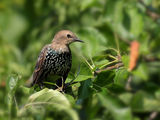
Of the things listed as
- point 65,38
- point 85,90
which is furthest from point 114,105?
point 65,38

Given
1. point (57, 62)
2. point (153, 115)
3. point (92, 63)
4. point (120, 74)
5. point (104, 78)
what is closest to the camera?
point (104, 78)

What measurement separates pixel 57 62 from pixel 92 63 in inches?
40.2

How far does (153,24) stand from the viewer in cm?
578

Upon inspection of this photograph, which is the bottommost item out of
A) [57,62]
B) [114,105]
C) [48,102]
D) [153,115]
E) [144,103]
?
[153,115]

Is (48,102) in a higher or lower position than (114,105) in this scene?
higher

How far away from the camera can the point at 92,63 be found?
3336mm

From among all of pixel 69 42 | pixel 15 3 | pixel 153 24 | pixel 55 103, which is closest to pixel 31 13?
pixel 15 3

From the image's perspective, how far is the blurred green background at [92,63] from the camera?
9.82 ft

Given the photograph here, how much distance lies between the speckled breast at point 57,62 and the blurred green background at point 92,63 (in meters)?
0.13

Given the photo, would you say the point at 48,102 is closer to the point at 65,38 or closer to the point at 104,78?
the point at 104,78

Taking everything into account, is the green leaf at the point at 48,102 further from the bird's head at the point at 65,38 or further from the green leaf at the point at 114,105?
the bird's head at the point at 65,38

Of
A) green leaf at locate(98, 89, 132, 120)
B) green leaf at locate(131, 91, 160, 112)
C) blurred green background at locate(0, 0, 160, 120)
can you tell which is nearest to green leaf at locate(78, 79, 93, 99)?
blurred green background at locate(0, 0, 160, 120)

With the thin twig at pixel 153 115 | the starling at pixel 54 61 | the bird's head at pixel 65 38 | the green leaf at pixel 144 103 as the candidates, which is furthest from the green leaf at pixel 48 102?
the thin twig at pixel 153 115

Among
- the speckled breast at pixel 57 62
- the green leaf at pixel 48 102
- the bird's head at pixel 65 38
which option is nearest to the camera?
the green leaf at pixel 48 102
